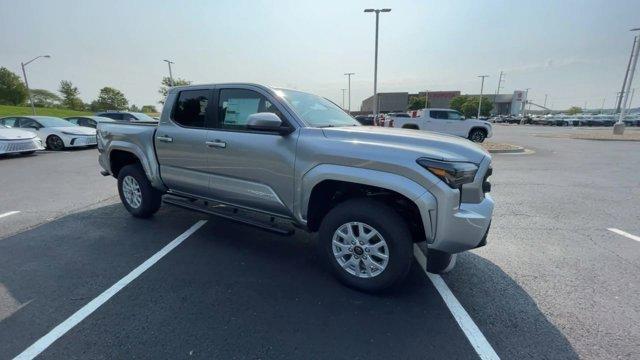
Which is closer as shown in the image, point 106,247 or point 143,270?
point 143,270

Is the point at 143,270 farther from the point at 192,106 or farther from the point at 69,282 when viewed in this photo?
the point at 192,106

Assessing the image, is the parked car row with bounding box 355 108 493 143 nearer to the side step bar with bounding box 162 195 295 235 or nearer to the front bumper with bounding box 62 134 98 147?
the front bumper with bounding box 62 134 98 147

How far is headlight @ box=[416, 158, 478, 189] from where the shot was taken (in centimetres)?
262

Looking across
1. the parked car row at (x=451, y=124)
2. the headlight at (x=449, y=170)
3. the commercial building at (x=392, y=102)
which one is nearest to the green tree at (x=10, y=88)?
the commercial building at (x=392, y=102)

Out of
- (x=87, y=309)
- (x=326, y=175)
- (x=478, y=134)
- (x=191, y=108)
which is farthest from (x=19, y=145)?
(x=478, y=134)

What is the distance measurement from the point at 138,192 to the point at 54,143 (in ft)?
39.6

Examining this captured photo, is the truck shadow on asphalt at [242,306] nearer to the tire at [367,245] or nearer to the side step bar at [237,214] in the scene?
the tire at [367,245]

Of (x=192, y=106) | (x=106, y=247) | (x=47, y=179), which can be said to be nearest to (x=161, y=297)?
(x=106, y=247)

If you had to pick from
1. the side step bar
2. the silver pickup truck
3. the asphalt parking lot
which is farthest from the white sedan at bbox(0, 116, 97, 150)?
the side step bar

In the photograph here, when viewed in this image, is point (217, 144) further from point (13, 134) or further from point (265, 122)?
point (13, 134)

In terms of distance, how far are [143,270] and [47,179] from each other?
6589 mm

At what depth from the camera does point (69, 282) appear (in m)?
3.18

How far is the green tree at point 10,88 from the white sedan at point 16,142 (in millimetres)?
94753

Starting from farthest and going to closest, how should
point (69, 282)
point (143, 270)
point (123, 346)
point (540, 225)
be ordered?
point (540, 225), point (143, 270), point (69, 282), point (123, 346)
